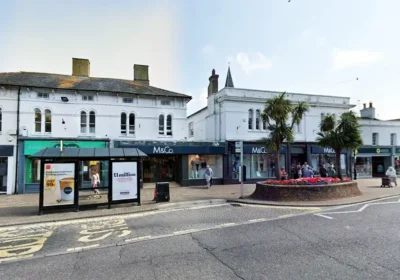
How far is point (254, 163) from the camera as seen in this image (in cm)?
2166

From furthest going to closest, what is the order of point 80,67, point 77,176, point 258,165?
point 258,165
point 80,67
point 77,176

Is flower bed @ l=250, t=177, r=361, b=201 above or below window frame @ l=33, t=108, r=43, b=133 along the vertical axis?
below

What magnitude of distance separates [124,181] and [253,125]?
44.7ft

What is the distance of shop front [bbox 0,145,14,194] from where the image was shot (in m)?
16.2

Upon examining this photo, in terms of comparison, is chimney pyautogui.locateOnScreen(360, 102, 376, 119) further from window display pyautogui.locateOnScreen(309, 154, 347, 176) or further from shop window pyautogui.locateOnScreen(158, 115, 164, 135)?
shop window pyautogui.locateOnScreen(158, 115, 164, 135)

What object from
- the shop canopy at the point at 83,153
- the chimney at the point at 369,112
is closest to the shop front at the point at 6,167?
the shop canopy at the point at 83,153

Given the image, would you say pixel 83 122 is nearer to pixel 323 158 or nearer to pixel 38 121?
pixel 38 121

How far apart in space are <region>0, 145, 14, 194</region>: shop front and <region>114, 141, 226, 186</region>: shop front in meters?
8.82

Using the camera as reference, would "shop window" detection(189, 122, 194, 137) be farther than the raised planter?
Yes

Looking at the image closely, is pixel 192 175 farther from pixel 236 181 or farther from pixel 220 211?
pixel 220 211

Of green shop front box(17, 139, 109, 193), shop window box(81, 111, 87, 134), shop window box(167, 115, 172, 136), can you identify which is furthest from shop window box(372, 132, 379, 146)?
shop window box(81, 111, 87, 134)

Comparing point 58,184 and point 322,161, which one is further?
point 322,161

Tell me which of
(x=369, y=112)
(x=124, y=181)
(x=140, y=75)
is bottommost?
(x=124, y=181)

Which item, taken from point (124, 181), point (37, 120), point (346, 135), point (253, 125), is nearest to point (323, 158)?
point (253, 125)
